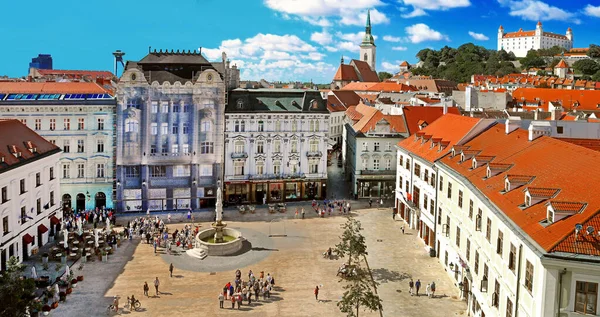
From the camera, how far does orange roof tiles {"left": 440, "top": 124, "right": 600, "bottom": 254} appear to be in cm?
2241

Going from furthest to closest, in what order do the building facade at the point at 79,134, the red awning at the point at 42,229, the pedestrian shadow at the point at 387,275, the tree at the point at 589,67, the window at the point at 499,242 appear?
the tree at the point at 589,67, the building facade at the point at 79,134, the red awning at the point at 42,229, the pedestrian shadow at the point at 387,275, the window at the point at 499,242

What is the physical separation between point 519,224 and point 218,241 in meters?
28.3

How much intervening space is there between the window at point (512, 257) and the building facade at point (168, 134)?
4094cm

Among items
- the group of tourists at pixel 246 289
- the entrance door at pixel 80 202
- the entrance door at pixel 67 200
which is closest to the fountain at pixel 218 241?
the group of tourists at pixel 246 289

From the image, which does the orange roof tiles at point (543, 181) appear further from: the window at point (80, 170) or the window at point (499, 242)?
the window at point (80, 170)

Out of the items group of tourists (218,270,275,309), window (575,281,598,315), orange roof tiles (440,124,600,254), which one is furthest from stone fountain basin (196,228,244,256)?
window (575,281,598,315)

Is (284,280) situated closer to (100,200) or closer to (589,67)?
(100,200)

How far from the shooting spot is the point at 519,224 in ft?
81.4

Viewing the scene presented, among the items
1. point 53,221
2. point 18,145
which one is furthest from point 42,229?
point 18,145

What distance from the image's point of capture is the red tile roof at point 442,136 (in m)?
47.1

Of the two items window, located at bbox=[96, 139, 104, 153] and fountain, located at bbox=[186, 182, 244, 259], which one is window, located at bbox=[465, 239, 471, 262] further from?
window, located at bbox=[96, 139, 104, 153]

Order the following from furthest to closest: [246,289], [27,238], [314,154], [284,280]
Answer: [314,154], [27,238], [284,280], [246,289]

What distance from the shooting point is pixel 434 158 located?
46594mm

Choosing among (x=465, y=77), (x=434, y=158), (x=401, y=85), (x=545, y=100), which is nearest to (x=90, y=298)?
(x=434, y=158)
